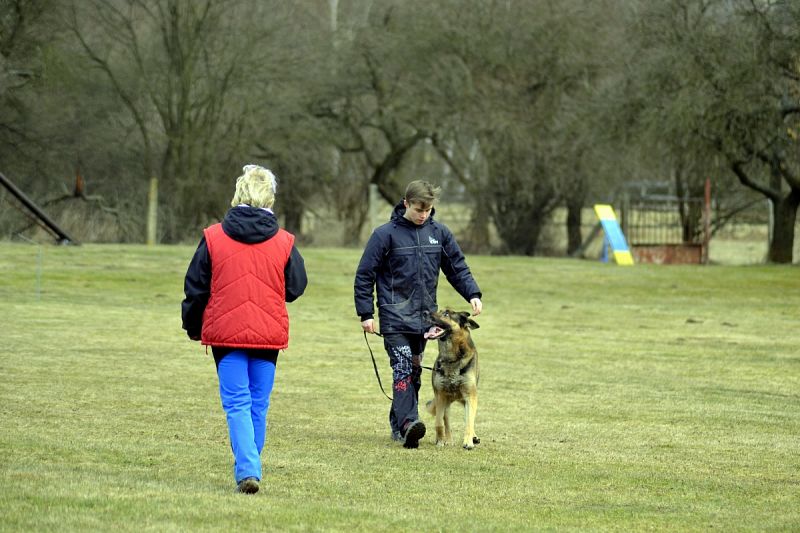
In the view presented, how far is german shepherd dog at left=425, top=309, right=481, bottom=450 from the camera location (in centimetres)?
1012

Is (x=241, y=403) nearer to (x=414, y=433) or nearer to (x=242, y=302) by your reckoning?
(x=242, y=302)

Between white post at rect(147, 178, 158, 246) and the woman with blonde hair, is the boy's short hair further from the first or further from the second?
white post at rect(147, 178, 158, 246)

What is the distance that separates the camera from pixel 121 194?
41.2 m

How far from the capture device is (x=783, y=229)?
1534 inches

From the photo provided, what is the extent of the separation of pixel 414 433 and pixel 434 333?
75cm

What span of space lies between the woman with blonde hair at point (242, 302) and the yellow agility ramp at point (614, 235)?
31.3m

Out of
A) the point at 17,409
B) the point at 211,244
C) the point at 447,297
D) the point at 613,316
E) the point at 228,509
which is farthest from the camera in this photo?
the point at 447,297

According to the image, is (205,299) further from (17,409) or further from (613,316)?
(613,316)

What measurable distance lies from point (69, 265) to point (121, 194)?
11.4m

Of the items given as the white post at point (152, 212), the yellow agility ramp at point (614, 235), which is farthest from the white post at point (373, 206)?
the yellow agility ramp at point (614, 235)

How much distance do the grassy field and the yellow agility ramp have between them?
39.3ft

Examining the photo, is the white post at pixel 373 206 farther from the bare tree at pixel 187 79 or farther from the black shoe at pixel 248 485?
the black shoe at pixel 248 485

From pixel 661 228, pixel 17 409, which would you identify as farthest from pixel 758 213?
pixel 17 409

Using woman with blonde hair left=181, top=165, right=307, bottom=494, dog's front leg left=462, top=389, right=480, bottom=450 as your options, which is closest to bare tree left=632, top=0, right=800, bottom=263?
dog's front leg left=462, top=389, right=480, bottom=450
